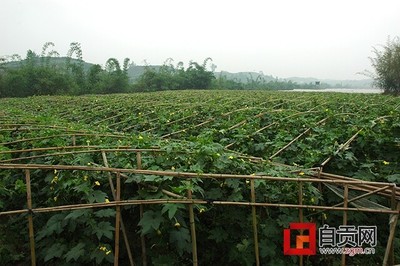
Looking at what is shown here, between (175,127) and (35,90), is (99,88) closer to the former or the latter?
(35,90)

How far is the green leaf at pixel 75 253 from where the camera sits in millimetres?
2436

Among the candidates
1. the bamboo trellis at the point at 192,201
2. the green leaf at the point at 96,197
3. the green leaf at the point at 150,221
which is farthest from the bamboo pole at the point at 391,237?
the green leaf at the point at 96,197

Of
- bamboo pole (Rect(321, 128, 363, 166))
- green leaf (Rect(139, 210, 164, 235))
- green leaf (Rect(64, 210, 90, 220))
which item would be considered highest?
bamboo pole (Rect(321, 128, 363, 166))

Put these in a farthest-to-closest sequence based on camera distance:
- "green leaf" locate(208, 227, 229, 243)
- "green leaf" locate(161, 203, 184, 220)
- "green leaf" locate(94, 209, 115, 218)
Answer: "green leaf" locate(208, 227, 229, 243)
"green leaf" locate(94, 209, 115, 218)
"green leaf" locate(161, 203, 184, 220)

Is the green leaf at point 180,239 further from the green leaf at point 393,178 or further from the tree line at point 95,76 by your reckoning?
the tree line at point 95,76

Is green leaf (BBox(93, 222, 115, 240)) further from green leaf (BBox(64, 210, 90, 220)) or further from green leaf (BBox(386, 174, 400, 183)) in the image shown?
green leaf (BBox(386, 174, 400, 183))

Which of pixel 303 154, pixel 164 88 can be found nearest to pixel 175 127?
pixel 303 154

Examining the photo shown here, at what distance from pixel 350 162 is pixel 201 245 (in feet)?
8.71

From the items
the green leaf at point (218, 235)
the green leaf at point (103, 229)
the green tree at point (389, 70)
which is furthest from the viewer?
the green tree at point (389, 70)

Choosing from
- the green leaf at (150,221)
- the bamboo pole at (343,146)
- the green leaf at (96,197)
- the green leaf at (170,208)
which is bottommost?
the green leaf at (150,221)

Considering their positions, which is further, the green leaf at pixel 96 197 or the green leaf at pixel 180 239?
the green leaf at pixel 96 197

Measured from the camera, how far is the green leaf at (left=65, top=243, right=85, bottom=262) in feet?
7.99

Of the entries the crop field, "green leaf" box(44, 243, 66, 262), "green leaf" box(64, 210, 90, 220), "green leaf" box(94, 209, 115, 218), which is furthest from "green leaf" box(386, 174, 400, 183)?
"green leaf" box(44, 243, 66, 262)

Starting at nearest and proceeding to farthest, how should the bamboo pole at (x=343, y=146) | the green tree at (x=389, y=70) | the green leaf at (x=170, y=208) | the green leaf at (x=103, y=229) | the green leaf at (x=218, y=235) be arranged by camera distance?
the green leaf at (x=170, y=208) < the green leaf at (x=103, y=229) < the green leaf at (x=218, y=235) < the bamboo pole at (x=343, y=146) < the green tree at (x=389, y=70)
